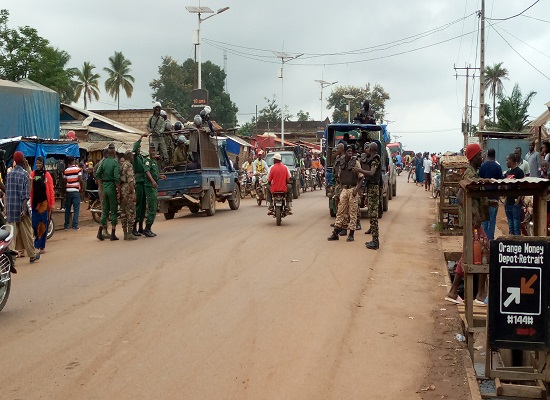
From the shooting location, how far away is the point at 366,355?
717cm

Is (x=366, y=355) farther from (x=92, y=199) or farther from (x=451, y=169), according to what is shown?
(x=92, y=199)

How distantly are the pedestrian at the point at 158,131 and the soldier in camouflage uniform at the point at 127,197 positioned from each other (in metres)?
4.39

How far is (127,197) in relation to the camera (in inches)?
620

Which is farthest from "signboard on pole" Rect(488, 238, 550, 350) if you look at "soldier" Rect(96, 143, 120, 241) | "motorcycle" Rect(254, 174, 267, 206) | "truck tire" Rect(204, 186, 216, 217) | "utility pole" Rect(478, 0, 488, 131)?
"utility pole" Rect(478, 0, 488, 131)

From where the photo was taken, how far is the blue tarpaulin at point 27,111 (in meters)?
24.6

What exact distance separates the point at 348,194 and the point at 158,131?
7.13 metres

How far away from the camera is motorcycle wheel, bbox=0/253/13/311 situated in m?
8.92

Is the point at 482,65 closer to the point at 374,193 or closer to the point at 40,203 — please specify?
the point at 374,193

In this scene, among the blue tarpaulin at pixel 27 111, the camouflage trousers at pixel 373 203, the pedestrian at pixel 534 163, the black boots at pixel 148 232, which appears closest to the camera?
the camouflage trousers at pixel 373 203

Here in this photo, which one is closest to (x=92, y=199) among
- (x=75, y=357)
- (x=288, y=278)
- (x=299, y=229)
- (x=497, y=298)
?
(x=299, y=229)

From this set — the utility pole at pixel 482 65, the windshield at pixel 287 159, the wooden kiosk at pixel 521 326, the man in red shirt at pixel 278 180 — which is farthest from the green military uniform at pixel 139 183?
the utility pole at pixel 482 65

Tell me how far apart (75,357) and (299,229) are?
1122 centimetres

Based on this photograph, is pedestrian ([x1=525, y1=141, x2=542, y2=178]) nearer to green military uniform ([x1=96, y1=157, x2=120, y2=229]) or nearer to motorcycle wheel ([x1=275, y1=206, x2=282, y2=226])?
motorcycle wheel ([x1=275, y1=206, x2=282, y2=226])

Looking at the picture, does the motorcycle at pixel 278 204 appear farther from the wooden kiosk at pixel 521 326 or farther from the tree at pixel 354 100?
the tree at pixel 354 100
